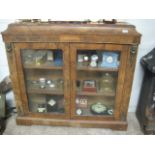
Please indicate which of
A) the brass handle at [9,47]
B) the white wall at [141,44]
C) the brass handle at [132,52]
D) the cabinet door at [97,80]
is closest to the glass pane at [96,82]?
the cabinet door at [97,80]

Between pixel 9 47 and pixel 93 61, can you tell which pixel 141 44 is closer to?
pixel 93 61

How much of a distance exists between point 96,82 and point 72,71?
35 cm

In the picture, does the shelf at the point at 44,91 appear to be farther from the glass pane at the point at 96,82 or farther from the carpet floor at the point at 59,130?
the carpet floor at the point at 59,130

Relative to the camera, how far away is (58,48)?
146 centimetres

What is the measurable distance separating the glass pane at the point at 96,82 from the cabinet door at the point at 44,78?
146 millimetres

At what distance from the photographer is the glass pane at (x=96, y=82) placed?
1.55 meters

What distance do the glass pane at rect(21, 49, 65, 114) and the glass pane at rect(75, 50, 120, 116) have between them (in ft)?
0.60

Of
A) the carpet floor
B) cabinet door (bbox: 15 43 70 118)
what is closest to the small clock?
cabinet door (bbox: 15 43 70 118)

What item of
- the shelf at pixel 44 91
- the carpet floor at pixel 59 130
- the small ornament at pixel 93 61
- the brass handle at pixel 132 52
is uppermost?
the brass handle at pixel 132 52

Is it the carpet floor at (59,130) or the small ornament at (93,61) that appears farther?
the carpet floor at (59,130)

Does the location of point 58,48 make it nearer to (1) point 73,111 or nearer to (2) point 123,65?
(2) point 123,65

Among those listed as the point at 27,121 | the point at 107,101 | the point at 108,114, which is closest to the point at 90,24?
the point at 107,101

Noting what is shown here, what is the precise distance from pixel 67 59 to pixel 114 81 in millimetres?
511

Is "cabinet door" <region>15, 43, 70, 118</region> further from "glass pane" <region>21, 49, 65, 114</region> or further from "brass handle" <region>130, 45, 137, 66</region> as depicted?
"brass handle" <region>130, 45, 137, 66</region>
